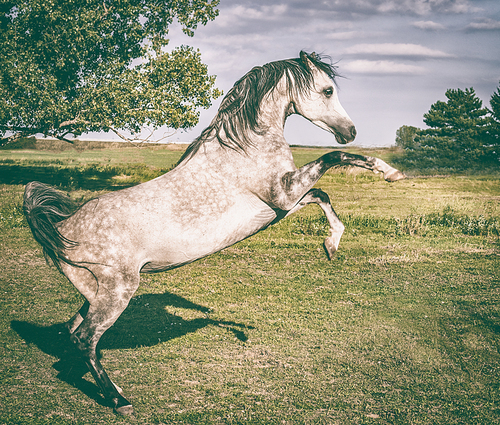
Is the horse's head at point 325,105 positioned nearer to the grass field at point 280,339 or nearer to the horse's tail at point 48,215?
the horse's tail at point 48,215

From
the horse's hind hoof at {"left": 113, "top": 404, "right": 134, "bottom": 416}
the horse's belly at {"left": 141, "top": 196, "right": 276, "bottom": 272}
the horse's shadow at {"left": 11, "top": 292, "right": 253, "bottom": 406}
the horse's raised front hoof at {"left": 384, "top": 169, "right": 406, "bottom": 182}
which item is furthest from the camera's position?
the horse's shadow at {"left": 11, "top": 292, "right": 253, "bottom": 406}

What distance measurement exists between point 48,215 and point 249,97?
2.58m

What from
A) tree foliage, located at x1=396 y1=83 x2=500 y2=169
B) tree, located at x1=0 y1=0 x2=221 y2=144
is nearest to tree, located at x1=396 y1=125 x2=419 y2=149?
tree foliage, located at x1=396 y1=83 x2=500 y2=169

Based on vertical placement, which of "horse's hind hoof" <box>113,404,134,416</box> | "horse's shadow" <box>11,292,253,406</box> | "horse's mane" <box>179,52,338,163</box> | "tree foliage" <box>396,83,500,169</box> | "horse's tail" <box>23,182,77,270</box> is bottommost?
"horse's shadow" <box>11,292,253,406</box>

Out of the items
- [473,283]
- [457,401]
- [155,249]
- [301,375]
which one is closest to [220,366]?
[301,375]

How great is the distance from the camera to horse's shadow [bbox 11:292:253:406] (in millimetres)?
6281

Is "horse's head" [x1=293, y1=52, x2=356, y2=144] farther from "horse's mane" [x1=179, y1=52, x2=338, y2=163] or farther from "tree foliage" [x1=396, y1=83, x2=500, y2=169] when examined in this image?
"tree foliage" [x1=396, y1=83, x2=500, y2=169]

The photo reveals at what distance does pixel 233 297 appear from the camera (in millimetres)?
9375

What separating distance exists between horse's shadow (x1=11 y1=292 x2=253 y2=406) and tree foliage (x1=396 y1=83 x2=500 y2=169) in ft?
163

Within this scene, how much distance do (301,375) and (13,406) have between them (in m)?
3.57

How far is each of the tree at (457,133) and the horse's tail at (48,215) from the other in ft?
174

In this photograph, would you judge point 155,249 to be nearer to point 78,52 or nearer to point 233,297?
point 233,297

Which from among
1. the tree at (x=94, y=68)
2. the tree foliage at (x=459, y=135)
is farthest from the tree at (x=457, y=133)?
the tree at (x=94, y=68)

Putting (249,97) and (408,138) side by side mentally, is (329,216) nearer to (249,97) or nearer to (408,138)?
(249,97)
